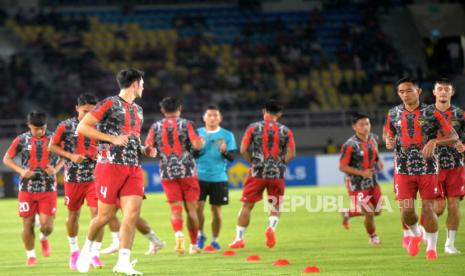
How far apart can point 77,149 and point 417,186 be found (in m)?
4.46

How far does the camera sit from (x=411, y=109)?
Result: 41.2 ft

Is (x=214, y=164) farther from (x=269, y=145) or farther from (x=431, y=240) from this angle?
(x=431, y=240)

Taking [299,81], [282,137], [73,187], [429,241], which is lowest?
[429,241]

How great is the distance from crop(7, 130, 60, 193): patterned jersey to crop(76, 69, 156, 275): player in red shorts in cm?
365

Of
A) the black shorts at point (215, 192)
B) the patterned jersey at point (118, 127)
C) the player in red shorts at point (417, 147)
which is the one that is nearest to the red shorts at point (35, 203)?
the black shorts at point (215, 192)

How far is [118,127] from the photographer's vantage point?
10.8 m

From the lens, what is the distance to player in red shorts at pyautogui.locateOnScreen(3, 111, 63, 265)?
14297mm

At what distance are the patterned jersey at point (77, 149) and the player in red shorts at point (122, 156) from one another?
268 cm

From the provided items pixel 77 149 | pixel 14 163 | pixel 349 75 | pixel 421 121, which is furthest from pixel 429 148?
pixel 349 75

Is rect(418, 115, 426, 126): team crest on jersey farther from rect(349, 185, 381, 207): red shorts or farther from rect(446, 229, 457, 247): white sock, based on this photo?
rect(349, 185, 381, 207): red shorts

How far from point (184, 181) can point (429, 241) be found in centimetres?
379

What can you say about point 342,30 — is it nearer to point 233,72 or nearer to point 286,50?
point 286,50

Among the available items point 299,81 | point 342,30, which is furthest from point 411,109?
point 342,30

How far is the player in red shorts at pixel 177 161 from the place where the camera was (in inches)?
571
